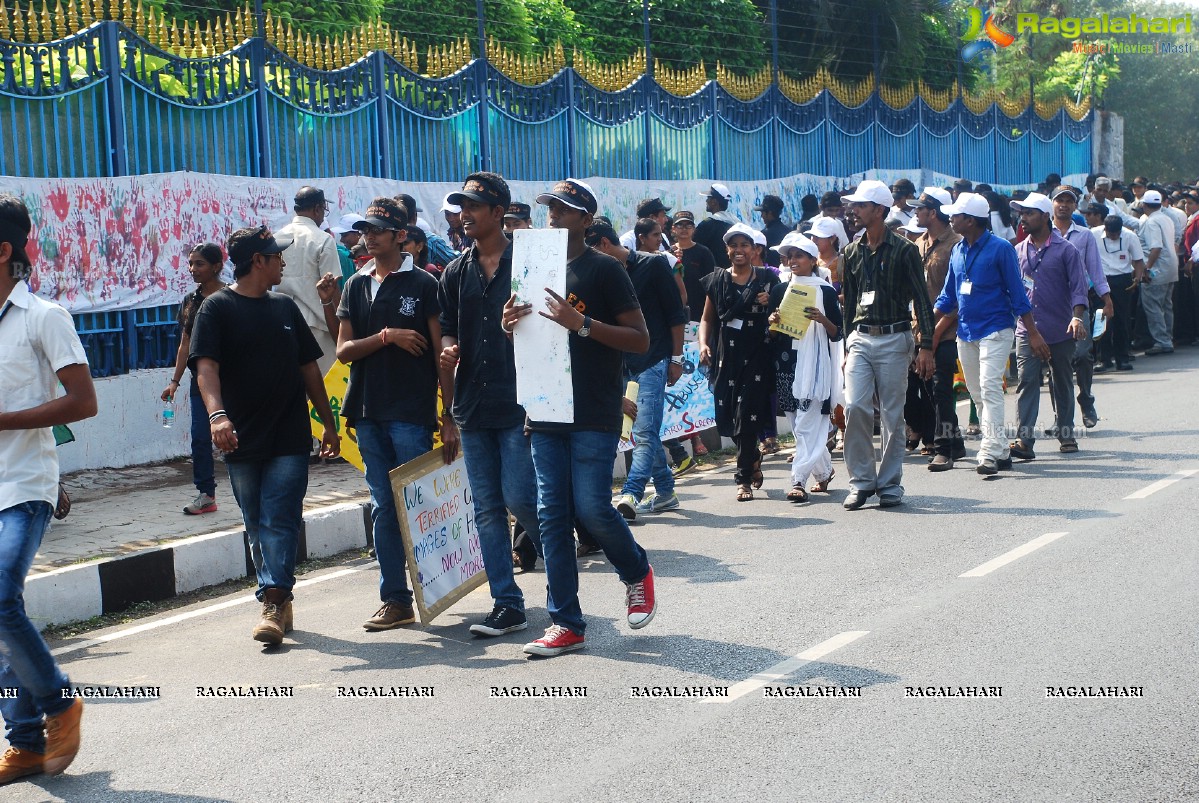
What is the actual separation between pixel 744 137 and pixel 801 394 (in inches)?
412

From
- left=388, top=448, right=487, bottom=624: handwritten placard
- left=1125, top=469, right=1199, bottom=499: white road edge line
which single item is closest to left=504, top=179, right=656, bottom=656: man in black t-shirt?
left=388, top=448, right=487, bottom=624: handwritten placard

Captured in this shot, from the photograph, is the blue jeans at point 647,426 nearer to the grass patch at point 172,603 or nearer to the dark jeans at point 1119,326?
the grass patch at point 172,603

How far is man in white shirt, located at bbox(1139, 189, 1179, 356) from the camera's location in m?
17.6

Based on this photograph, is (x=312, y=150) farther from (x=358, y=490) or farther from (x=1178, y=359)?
(x=1178, y=359)

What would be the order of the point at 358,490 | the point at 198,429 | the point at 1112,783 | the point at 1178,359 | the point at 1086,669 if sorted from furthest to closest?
the point at 1178,359
the point at 358,490
the point at 198,429
the point at 1086,669
the point at 1112,783

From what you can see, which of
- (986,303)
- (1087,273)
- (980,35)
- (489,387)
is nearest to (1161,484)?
(986,303)

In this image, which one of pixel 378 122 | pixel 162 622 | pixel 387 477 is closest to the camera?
pixel 387 477

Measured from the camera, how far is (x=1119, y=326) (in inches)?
653

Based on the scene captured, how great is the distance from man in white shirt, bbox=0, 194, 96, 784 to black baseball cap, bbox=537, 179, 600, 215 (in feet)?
6.49

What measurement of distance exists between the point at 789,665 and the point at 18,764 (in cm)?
275

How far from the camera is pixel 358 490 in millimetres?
9797

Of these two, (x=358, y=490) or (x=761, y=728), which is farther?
(x=358, y=490)

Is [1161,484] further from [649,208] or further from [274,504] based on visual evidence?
[274,504]

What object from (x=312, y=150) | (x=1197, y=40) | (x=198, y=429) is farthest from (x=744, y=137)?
(x=1197, y=40)
